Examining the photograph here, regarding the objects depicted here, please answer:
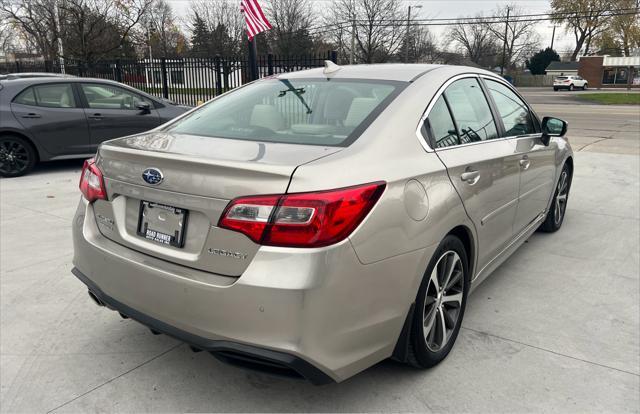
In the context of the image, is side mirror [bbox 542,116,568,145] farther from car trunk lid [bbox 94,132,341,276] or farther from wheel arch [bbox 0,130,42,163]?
wheel arch [bbox 0,130,42,163]

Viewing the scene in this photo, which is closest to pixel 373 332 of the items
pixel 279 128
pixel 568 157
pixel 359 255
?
pixel 359 255

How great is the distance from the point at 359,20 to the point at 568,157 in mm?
43019

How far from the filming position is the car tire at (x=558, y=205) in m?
5.04

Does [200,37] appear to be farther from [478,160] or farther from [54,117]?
[478,160]

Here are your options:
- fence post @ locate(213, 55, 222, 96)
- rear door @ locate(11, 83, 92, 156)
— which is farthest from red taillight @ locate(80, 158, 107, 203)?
fence post @ locate(213, 55, 222, 96)

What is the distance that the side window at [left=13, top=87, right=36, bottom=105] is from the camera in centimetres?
771

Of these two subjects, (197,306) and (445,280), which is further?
(445,280)

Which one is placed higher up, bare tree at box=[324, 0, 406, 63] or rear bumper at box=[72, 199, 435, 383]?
bare tree at box=[324, 0, 406, 63]

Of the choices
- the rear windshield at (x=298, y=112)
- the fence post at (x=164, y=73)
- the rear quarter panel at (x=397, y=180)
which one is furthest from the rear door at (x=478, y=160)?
the fence post at (x=164, y=73)

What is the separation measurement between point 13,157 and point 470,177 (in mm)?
7415

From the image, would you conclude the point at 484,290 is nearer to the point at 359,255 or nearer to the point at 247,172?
the point at 359,255

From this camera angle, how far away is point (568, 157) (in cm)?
518

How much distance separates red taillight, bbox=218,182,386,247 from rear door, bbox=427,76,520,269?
90 centimetres

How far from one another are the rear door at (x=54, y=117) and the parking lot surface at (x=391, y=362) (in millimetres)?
3684
